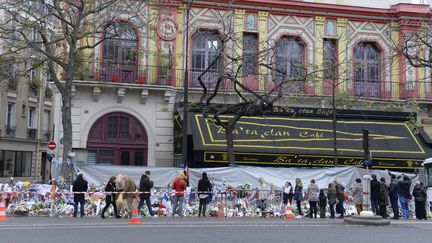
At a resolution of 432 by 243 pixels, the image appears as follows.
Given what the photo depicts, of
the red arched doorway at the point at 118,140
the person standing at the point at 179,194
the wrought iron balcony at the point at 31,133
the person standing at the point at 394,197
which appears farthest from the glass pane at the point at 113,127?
the wrought iron balcony at the point at 31,133

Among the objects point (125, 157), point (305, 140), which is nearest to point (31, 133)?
point (125, 157)

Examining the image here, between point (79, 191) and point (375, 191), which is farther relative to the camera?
point (375, 191)

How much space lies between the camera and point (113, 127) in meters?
26.8

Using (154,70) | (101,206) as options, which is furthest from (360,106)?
(101,206)

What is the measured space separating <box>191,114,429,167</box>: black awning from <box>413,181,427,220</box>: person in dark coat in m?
6.55

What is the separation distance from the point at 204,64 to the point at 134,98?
13.4 feet

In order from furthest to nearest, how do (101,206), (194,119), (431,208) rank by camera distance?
(194,119), (431,208), (101,206)

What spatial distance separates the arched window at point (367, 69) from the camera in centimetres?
2891

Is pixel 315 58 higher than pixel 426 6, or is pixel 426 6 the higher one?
pixel 426 6

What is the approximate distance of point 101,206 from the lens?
19109mm

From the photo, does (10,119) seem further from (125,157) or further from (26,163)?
(125,157)

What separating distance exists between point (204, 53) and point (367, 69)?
8.97 meters

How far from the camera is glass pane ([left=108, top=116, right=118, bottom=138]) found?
87.7ft

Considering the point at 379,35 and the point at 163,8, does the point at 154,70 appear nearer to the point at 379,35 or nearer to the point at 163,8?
the point at 163,8
